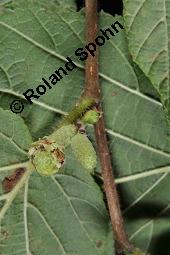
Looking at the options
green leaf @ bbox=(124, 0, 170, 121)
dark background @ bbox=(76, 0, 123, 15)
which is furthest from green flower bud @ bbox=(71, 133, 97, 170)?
dark background @ bbox=(76, 0, 123, 15)

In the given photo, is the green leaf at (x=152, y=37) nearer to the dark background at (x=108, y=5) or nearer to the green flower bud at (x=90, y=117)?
the green flower bud at (x=90, y=117)

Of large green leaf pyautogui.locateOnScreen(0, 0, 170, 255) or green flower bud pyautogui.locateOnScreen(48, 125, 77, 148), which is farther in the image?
large green leaf pyautogui.locateOnScreen(0, 0, 170, 255)

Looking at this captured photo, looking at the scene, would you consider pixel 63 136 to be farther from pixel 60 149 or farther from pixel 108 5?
pixel 108 5

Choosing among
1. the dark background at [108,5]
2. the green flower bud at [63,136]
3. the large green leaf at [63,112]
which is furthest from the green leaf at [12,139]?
the dark background at [108,5]

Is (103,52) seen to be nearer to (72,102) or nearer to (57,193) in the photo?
(72,102)

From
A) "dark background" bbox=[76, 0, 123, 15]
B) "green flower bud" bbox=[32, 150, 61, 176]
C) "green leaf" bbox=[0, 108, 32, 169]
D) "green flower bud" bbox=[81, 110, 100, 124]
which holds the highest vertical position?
"dark background" bbox=[76, 0, 123, 15]

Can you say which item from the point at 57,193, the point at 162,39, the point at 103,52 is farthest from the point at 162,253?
the point at 162,39

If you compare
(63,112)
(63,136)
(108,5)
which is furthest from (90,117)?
(108,5)

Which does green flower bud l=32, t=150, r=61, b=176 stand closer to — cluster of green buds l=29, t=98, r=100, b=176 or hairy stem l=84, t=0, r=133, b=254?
cluster of green buds l=29, t=98, r=100, b=176
